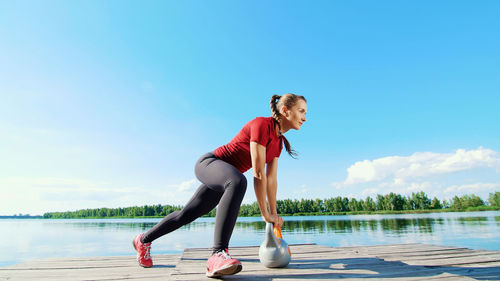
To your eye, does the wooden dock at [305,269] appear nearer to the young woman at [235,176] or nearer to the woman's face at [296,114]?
the young woman at [235,176]

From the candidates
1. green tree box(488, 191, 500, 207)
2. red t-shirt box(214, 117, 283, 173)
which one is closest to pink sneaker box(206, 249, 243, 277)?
red t-shirt box(214, 117, 283, 173)

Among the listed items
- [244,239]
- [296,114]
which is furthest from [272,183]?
[244,239]

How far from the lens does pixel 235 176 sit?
2475 mm

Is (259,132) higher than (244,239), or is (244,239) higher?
(259,132)

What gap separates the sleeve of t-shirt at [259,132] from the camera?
8.25 feet

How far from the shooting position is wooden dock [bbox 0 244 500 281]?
230cm

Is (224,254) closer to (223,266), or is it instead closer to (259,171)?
(223,266)

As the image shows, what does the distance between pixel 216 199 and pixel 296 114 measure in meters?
1.28

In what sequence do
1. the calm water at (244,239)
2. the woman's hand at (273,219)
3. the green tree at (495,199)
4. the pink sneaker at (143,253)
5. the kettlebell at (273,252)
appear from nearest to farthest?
the kettlebell at (273,252), the woman's hand at (273,219), the pink sneaker at (143,253), the calm water at (244,239), the green tree at (495,199)

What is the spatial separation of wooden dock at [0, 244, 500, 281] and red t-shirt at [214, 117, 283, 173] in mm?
1059

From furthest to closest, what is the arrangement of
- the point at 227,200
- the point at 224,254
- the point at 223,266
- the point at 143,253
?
the point at 143,253 < the point at 227,200 < the point at 224,254 < the point at 223,266

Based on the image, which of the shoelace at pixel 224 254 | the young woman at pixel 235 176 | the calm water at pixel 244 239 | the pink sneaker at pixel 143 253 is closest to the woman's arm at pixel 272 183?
the young woman at pixel 235 176

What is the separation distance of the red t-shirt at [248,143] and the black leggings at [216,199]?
140 millimetres

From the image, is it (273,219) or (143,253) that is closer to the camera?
(273,219)
